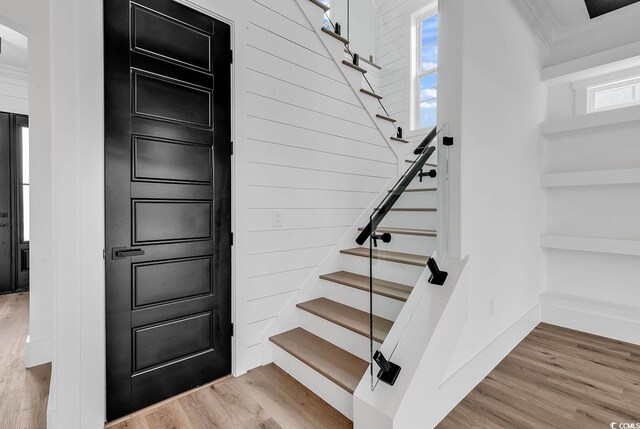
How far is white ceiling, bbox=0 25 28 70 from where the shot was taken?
11.7ft

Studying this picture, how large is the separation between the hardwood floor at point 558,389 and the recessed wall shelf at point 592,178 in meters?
1.50

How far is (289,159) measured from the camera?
2.59 metres

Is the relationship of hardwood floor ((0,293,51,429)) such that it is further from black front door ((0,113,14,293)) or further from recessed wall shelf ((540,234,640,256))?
recessed wall shelf ((540,234,640,256))

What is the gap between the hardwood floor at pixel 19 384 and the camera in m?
1.80

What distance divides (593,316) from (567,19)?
294cm

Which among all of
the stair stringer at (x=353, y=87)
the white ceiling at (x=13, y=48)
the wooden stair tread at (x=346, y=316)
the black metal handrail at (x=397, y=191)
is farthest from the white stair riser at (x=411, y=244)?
the white ceiling at (x=13, y=48)

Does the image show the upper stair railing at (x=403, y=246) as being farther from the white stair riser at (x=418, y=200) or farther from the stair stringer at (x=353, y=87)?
the stair stringer at (x=353, y=87)

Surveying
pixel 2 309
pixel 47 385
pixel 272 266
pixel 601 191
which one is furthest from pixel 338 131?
pixel 2 309

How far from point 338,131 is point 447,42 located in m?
1.24

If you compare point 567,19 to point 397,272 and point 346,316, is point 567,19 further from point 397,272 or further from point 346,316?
point 346,316

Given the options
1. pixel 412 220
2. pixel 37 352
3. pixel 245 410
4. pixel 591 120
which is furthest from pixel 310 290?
pixel 591 120

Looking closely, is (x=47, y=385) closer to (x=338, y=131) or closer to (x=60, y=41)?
(x=60, y=41)

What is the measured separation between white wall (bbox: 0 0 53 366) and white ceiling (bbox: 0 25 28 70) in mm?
1384

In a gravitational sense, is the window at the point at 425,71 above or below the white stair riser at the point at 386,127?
above
